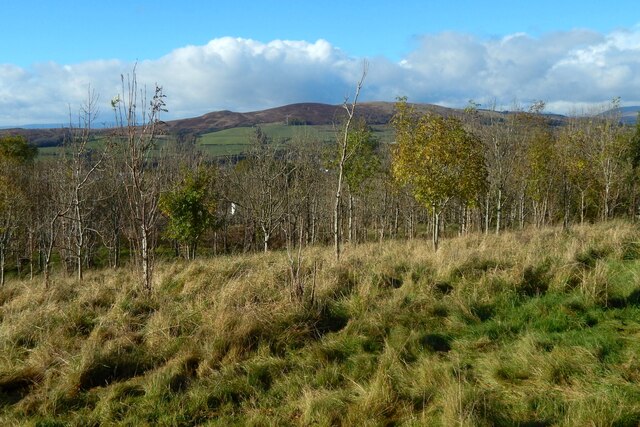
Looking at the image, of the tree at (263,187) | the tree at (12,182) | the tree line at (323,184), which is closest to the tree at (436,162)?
the tree line at (323,184)

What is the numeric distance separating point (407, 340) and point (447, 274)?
7.14ft

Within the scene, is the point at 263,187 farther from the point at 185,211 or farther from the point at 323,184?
the point at 323,184

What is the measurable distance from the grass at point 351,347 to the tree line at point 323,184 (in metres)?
1.19

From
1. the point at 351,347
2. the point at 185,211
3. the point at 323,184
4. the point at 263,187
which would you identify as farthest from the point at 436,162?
the point at 323,184

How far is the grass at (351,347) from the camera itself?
4117 millimetres

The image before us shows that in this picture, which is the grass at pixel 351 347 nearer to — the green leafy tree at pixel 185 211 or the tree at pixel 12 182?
the green leafy tree at pixel 185 211

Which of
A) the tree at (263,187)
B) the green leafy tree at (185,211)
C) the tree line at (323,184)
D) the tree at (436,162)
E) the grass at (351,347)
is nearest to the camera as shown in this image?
the grass at (351,347)

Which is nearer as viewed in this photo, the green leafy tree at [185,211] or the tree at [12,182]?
the green leafy tree at [185,211]

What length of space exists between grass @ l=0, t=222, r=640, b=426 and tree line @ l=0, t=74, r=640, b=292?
119 centimetres

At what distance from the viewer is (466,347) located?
5.20 metres

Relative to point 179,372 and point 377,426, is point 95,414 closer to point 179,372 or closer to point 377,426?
point 179,372

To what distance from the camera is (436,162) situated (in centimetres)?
1404

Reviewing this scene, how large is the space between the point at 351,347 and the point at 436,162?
9654 mm

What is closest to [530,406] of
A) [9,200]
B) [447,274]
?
[447,274]
